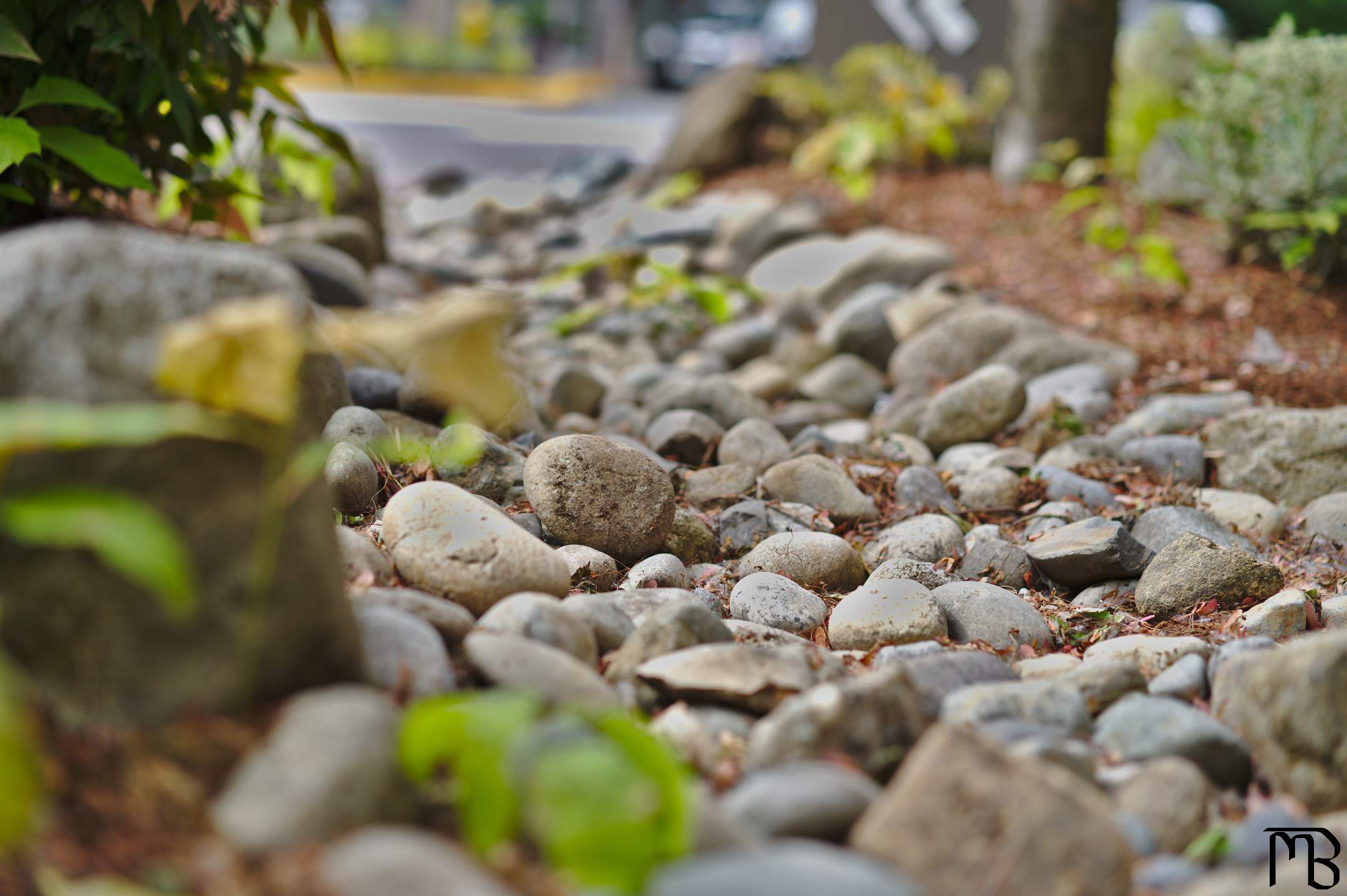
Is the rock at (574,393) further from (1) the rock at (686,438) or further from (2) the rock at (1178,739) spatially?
(2) the rock at (1178,739)

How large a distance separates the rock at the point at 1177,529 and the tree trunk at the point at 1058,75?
3.91 m

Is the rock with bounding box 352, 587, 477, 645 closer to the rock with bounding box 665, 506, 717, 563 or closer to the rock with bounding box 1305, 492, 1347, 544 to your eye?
the rock with bounding box 665, 506, 717, 563

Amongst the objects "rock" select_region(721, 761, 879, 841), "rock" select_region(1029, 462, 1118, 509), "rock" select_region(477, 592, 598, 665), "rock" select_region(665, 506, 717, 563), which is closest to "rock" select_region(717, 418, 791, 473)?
"rock" select_region(665, 506, 717, 563)

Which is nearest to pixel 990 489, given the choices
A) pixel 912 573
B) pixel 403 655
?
pixel 912 573

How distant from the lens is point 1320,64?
407 centimetres

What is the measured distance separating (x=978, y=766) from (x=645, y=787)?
429 mm

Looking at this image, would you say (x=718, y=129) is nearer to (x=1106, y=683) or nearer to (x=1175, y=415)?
(x=1175, y=415)

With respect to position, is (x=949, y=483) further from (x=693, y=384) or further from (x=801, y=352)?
(x=801, y=352)

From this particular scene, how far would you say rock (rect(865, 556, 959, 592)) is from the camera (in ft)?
7.80

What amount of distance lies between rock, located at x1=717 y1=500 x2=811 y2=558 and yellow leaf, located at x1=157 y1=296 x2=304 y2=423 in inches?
60.6

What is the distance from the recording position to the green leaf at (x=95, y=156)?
2.49m

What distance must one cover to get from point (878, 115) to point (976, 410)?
14.5 feet

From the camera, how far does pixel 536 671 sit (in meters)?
1.55

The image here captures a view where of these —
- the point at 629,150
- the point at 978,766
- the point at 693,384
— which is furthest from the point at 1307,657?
the point at 629,150
